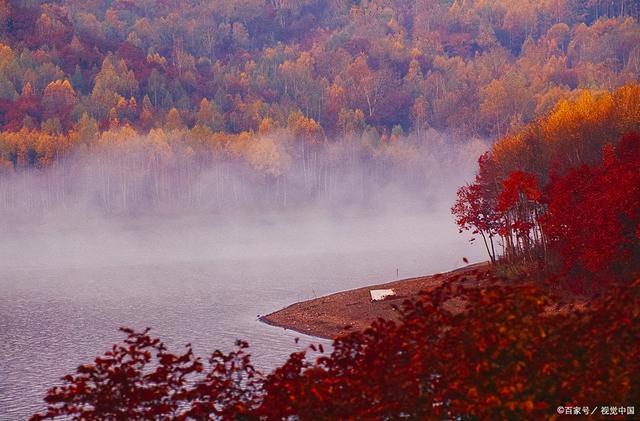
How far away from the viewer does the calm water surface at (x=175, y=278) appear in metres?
44.5

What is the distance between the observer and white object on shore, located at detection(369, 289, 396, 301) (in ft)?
168

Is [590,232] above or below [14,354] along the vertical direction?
above

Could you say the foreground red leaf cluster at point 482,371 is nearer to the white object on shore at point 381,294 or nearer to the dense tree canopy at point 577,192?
the dense tree canopy at point 577,192

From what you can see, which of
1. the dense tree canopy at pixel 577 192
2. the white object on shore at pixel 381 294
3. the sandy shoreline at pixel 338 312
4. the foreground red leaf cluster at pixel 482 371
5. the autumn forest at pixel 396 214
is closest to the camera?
the foreground red leaf cluster at pixel 482 371

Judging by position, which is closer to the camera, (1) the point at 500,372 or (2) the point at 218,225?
(1) the point at 500,372

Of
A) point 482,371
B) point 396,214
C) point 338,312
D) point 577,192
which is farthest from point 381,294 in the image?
point 396,214

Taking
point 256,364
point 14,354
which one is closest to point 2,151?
point 14,354

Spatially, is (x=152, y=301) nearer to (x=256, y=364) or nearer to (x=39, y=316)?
(x=39, y=316)

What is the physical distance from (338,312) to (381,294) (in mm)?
3246

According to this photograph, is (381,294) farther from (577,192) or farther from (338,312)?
(577,192)

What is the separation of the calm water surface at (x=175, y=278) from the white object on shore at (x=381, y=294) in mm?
6532

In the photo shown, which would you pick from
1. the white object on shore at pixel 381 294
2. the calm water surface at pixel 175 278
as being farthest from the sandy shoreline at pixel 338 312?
Result: the calm water surface at pixel 175 278

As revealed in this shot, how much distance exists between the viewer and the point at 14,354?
44438mm

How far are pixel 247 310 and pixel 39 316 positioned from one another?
45.0ft
